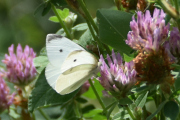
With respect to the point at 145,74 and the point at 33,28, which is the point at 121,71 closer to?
the point at 145,74

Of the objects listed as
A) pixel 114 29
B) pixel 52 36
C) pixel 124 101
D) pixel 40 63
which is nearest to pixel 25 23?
pixel 40 63

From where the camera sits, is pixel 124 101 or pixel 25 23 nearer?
pixel 124 101

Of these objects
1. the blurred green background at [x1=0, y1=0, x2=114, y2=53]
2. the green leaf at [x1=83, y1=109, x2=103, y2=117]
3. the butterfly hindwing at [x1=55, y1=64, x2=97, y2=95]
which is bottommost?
the blurred green background at [x1=0, y1=0, x2=114, y2=53]

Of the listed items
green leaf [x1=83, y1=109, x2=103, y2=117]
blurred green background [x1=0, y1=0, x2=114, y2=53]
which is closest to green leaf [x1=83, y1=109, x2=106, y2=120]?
green leaf [x1=83, y1=109, x2=103, y2=117]

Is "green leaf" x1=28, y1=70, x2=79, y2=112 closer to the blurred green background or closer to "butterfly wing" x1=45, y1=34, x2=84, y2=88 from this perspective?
"butterfly wing" x1=45, y1=34, x2=84, y2=88

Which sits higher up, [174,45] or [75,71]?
[174,45]

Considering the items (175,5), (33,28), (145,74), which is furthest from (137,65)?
(33,28)

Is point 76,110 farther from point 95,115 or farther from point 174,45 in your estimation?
point 174,45

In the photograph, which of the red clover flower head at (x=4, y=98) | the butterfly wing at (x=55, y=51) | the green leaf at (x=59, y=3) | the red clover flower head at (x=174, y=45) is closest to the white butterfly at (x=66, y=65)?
the butterfly wing at (x=55, y=51)
